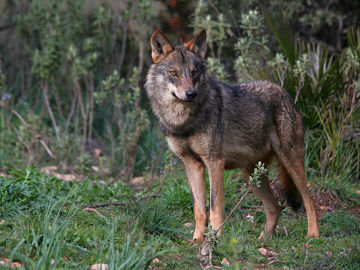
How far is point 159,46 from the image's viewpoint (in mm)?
5262

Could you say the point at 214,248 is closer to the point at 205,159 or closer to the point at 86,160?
the point at 205,159

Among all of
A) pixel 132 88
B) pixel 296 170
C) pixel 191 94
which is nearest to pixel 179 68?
pixel 191 94

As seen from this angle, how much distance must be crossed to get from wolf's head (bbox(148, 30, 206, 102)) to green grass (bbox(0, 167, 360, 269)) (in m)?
1.16

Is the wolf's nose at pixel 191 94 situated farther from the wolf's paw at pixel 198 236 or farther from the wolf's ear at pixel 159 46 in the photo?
the wolf's paw at pixel 198 236

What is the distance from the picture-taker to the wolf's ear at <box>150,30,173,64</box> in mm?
5152

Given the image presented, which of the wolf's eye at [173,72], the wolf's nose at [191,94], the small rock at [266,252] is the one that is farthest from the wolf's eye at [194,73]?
the small rock at [266,252]

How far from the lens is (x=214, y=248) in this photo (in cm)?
420

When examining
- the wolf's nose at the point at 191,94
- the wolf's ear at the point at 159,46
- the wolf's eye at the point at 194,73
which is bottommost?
the wolf's nose at the point at 191,94

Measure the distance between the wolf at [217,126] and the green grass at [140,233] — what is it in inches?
15.4

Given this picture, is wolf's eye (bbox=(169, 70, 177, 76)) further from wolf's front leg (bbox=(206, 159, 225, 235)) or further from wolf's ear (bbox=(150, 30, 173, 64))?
wolf's front leg (bbox=(206, 159, 225, 235))

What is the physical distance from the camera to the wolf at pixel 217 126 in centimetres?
502

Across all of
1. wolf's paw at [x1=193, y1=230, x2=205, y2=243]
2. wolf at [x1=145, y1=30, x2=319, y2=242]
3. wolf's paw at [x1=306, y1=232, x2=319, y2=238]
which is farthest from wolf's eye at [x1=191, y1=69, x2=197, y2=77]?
wolf's paw at [x1=306, y1=232, x2=319, y2=238]

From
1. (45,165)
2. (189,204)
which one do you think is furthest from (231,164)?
(45,165)

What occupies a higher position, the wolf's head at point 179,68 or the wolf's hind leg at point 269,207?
the wolf's head at point 179,68
